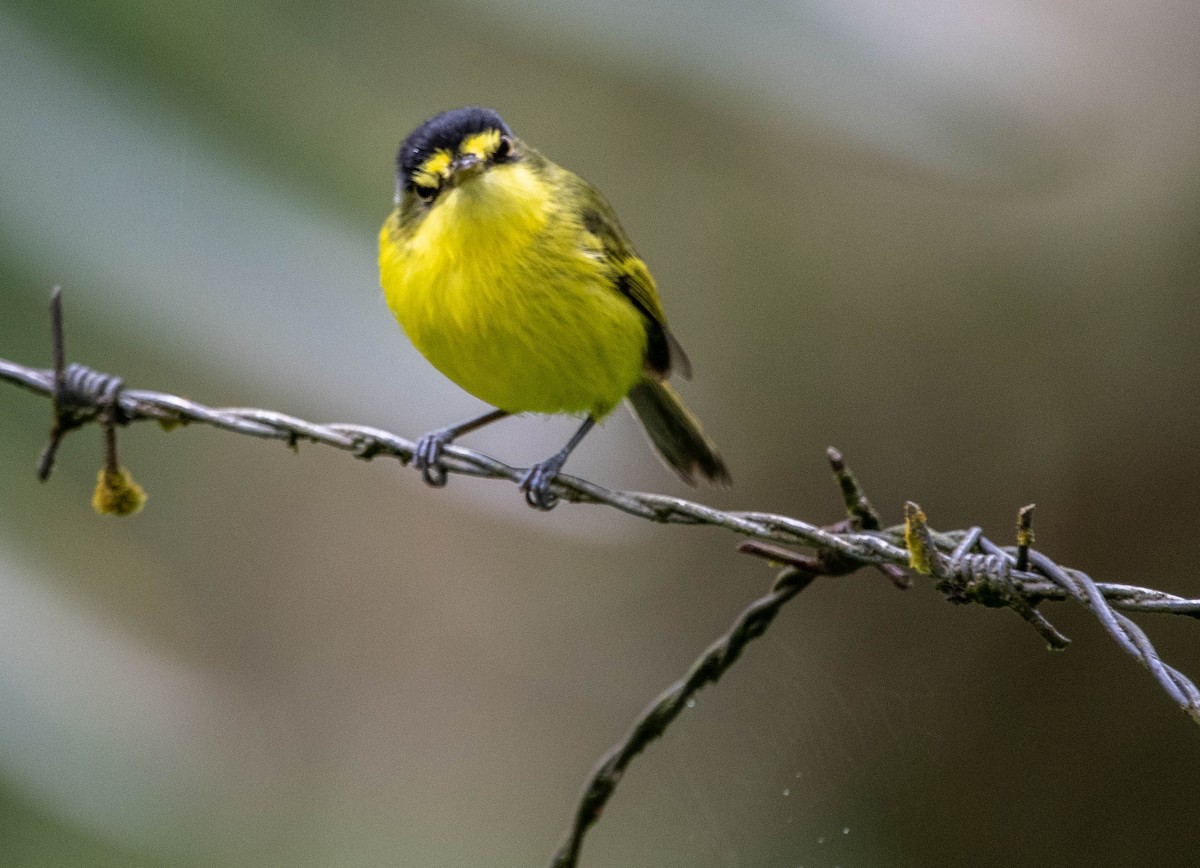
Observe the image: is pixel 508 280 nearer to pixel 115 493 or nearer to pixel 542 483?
pixel 542 483

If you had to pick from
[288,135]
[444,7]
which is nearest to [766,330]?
[444,7]

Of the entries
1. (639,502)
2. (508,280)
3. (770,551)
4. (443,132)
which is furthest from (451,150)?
(770,551)

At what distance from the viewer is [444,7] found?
221 inches

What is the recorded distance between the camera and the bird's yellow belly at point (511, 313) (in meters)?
2.74

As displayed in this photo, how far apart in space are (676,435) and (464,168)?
Result: 3.51 ft

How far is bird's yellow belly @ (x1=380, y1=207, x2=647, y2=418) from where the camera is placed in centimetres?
274

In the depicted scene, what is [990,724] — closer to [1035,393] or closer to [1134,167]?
[1035,393]

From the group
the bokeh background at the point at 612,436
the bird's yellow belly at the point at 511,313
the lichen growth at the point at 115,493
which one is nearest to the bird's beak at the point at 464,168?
the bird's yellow belly at the point at 511,313

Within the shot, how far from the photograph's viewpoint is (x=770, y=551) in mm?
1869

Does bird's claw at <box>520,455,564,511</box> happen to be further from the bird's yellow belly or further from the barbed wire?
the barbed wire

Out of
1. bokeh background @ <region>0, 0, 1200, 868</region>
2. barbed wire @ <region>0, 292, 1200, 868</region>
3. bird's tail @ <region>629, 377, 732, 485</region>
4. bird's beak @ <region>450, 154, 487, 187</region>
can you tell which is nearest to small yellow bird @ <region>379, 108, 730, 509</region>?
bird's beak @ <region>450, 154, 487, 187</region>

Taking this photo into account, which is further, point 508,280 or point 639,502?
point 508,280

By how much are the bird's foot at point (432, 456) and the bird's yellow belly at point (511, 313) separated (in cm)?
21

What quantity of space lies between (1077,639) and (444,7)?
154 inches
